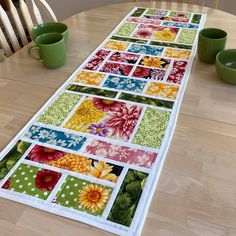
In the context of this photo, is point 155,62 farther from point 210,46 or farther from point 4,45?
point 4,45

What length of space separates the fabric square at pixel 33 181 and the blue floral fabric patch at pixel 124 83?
0.34 m

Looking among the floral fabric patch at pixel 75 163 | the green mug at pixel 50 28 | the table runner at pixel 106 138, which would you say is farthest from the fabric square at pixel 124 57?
the floral fabric patch at pixel 75 163

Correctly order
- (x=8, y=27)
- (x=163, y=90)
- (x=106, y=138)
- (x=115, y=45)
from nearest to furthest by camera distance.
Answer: (x=106, y=138) < (x=163, y=90) < (x=115, y=45) < (x=8, y=27)

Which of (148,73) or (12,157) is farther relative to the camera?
(148,73)

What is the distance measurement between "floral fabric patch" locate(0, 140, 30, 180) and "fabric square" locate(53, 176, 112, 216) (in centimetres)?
14

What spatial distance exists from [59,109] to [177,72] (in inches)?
14.5

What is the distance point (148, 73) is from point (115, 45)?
0.22 m

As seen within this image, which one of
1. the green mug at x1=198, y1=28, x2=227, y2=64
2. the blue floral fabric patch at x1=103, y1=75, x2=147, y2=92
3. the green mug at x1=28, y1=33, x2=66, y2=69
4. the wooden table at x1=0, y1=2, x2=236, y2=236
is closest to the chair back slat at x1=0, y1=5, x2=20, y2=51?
the wooden table at x1=0, y1=2, x2=236, y2=236

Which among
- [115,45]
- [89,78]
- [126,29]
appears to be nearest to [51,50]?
[89,78]

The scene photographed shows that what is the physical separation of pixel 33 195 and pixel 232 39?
0.83 meters

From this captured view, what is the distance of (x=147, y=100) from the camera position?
30.8 inches

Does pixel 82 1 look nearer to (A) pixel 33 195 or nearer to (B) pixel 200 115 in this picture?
(B) pixel 200 115

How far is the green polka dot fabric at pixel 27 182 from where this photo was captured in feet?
1.89

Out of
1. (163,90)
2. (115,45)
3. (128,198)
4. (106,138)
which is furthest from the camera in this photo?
(115,45)
